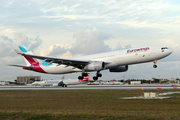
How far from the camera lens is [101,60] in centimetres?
5288

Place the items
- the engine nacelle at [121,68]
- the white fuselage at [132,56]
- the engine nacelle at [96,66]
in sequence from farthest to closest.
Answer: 1. the engine nacelle at [121,68]
2. the engine nacelle at [96,66]
3. the white fuselage at [132,56]

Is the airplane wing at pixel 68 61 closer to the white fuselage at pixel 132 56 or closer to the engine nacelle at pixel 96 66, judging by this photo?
the engine nacelle at pixel 96 66

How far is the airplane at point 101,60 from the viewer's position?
47.0m

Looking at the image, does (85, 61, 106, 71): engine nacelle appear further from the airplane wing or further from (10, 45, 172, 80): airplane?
the airplane wing

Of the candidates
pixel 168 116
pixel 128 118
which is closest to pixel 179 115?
pixel 168 116

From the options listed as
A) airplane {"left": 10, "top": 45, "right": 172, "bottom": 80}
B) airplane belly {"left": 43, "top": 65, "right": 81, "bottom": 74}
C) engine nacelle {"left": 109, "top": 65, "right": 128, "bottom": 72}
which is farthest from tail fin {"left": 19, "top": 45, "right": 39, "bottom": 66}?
engine nacelle {"left": 109, "top": 65, "right": 128, "bottom": 72}

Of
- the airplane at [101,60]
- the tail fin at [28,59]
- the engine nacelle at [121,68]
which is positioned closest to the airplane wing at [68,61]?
the airplane at [101,60]

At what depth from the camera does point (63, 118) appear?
1770 cm

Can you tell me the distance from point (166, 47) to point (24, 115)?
35.2 metres

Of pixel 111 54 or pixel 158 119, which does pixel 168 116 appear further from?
pixel 111 54

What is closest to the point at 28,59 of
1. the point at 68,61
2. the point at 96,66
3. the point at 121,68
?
the point at 68,61

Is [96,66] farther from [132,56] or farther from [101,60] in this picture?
[132,56]

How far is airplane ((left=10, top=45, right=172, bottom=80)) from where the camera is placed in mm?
47000

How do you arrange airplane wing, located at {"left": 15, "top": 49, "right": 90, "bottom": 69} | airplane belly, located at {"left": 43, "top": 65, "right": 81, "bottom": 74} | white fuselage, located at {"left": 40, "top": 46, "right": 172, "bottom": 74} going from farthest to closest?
airplane belly, located at {"left": 43, "top": 65, "right": 81, "bottom": 74} < airplane wing, located at {"left": 15, "top": 49, "right": 90, "bottom": 69} < white fuselage, located at {"left": 40, "top": 46, "right": 172, "bottom": 74}
